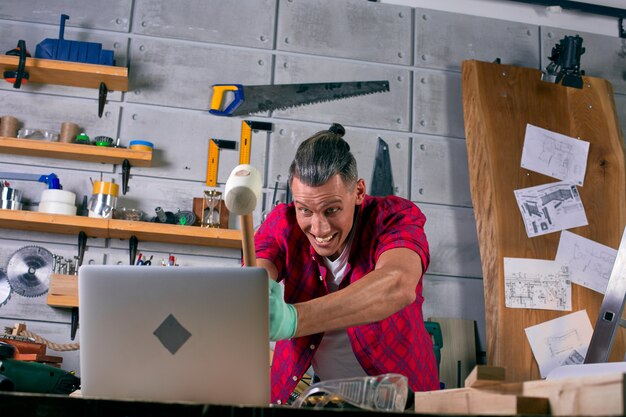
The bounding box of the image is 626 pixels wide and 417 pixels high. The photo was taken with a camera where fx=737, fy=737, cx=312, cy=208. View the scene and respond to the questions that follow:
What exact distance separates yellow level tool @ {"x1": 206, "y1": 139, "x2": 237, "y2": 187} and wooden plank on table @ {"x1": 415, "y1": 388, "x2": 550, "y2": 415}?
7.97 ft

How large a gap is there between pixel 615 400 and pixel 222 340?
1.97ft

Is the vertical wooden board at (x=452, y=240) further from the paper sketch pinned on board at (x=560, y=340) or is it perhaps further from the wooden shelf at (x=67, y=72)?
the wooden shelf at (x=67, y=72)

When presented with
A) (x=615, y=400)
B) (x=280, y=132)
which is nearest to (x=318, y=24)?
(x=280, y=132)

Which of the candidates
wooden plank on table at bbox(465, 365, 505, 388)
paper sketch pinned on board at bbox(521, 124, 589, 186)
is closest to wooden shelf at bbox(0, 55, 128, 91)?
paper sketch pinned on board at bbox(521, 124, 589, 186)

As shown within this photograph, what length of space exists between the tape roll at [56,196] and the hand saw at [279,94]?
2.67 feet

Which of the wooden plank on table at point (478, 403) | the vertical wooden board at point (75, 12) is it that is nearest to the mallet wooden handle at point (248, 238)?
the wooden plank on table at point (478, 403)

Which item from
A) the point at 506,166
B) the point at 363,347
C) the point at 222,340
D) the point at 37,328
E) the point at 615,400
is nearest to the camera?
the point at 615,400

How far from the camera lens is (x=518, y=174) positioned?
3664 millimetres

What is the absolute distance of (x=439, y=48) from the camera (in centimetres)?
404

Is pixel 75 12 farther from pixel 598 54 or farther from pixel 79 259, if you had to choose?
pixel 598 54

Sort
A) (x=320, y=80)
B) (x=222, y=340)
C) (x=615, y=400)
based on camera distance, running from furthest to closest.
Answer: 1. (x=320, y=80)
2. (x=222, y=340)
3. (x=615, y=400)

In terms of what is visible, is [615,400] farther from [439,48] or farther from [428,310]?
[439,48]

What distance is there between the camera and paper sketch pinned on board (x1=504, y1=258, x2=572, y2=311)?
137 inches

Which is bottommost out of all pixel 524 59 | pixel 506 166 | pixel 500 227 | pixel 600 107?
pixel 500 227
